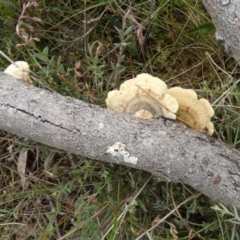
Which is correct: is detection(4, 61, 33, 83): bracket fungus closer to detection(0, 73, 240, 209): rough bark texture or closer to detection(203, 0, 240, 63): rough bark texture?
detection(0, 73, 240, 209): rough bark texture

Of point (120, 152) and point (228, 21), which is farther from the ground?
point (228, 21)

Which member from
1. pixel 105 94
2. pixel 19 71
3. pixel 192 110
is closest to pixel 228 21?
pixel 192 110

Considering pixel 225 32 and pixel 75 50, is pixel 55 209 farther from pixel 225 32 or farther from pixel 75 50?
pixel 225 32

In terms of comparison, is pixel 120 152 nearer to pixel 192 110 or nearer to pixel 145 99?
pixel 145 99

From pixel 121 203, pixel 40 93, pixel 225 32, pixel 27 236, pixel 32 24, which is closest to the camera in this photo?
pixel 225 32

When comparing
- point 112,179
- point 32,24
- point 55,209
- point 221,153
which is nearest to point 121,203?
point 112,179

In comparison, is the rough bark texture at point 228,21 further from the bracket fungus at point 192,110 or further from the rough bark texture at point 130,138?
the rough bark texture at point 130,138
